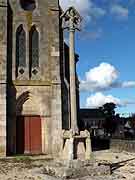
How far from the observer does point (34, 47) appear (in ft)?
85.5

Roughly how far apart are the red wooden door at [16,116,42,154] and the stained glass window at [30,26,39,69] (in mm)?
3756

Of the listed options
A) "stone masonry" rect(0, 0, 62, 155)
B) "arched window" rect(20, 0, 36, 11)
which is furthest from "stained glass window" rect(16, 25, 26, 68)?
"arched window" rect(20, 0, 36, 11)

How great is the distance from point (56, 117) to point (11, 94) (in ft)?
11.0

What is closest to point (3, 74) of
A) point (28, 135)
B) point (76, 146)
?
point (28, 135)

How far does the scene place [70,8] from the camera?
17984 millimetres

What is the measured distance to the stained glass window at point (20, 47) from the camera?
25609mm

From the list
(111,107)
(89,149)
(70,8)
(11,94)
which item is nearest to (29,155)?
(11,94)

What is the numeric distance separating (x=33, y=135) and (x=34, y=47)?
6049 mm

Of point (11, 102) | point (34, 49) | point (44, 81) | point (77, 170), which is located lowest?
point (77, 170)

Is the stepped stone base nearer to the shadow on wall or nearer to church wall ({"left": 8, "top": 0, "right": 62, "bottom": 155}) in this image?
church wall ({"left": 8, "top": 0, "right": 62, "bottom": 155})

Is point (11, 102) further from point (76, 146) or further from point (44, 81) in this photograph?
point (76, 146)

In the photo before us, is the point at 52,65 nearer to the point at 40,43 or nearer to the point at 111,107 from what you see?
the point at 40,43

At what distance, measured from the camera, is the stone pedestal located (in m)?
16.6

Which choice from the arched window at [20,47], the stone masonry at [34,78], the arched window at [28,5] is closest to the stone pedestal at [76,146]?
the stone masonry at [34,78]
